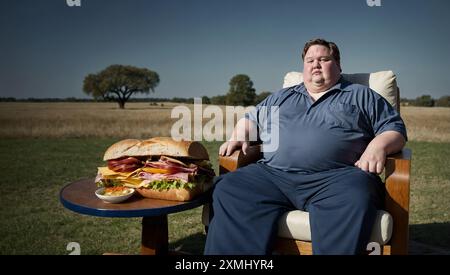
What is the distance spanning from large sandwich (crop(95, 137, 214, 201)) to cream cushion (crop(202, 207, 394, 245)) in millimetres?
609

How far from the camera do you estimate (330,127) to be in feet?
9.36

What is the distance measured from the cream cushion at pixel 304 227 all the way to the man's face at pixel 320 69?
1.22 meters

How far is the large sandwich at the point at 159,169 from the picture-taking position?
239cm

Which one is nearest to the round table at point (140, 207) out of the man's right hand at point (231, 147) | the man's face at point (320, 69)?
the man's right hand at point (231, 147)

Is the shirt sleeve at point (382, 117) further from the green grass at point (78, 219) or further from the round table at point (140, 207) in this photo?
the green grass at point (78, 219)

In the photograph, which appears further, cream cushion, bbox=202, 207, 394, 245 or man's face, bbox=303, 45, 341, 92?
man's face, bbox=303, 45, 341, 92

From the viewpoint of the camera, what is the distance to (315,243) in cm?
223

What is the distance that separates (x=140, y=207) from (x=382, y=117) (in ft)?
6.55

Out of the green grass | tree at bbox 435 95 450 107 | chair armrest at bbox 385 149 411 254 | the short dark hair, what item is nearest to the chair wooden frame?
chair armrest at bbox 385 149 411 254

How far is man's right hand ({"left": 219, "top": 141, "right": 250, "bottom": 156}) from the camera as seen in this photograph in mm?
2963

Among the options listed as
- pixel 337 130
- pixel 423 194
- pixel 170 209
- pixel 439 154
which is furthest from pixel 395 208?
pixel 439 154

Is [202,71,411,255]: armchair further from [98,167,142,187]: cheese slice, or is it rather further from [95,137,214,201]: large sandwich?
[98,167,142,187]: cheese slice

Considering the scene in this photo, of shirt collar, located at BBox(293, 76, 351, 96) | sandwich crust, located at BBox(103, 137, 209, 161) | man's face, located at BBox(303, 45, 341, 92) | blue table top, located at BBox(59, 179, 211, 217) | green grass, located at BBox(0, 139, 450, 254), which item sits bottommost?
green grass, located at BBox(0, 139, 450, 254)
